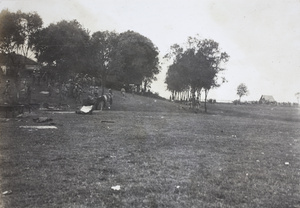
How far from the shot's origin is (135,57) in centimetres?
8231

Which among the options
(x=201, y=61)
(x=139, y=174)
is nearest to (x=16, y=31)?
(x=201, y=61)

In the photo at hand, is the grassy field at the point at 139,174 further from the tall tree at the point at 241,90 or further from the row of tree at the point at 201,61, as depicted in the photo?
the tall tree at the point at 241,90

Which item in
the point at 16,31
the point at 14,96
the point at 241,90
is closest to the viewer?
the point at 14,96

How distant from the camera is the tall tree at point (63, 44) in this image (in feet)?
175

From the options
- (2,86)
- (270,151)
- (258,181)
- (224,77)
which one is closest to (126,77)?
(224,77)

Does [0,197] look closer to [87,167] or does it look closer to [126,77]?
[87,167]

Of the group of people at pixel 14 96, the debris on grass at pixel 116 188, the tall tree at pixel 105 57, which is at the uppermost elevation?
the tall tree at pixel 105 57

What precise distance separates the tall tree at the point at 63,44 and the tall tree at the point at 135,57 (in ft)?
76.3

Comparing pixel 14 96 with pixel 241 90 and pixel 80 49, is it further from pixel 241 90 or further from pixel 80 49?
pixel 241 90

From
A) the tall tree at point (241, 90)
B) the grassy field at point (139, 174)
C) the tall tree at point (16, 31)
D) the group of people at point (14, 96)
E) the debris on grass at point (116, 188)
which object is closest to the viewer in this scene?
the grassy field at point (139, 174)

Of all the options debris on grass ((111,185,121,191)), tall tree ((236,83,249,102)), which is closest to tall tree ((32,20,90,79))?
debris on grass ((111,185,121,191))

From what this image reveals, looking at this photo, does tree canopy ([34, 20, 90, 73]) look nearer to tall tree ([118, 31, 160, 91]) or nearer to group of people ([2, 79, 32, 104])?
group of people ([2, 79, 32, 104])

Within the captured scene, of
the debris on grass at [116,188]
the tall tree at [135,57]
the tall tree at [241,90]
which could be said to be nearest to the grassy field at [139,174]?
the debris on grass at [116,188]

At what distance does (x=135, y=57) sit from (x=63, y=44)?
100 feet
